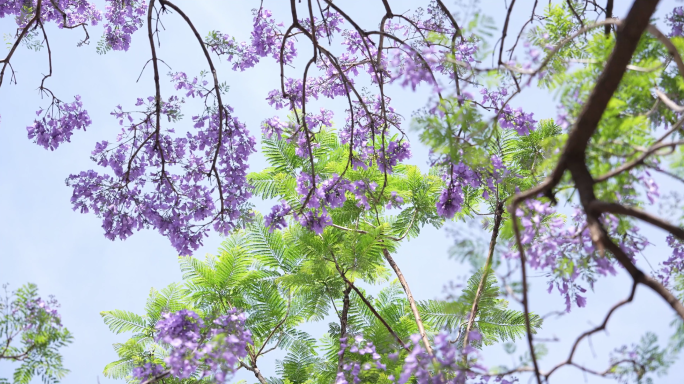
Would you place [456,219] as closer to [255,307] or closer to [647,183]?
[255,307]

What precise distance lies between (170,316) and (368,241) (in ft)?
8.41

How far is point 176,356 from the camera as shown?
2986 mm

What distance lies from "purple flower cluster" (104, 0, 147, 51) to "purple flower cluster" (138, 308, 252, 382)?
340 cm

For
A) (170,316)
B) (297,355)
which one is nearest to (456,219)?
(297,355)

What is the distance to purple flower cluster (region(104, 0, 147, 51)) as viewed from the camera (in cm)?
552

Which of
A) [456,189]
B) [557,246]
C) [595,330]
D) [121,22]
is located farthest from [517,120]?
[121,22]

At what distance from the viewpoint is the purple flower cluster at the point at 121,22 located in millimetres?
5520

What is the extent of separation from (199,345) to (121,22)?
12.5ft

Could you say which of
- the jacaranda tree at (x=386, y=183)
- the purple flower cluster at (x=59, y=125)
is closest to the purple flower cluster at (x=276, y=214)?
the jacaranda tree at (x=386, y=183)

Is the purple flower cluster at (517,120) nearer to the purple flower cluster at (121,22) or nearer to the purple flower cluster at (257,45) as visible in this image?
the purple flower cluster at (257,45)

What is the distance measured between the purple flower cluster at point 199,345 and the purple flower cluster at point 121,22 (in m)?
3.40

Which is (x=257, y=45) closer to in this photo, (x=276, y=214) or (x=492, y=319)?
(x=276, y=214)

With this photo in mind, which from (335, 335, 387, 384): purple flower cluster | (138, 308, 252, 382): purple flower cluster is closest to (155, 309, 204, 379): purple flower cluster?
(138, 308, 252, 382): purple flower cluster

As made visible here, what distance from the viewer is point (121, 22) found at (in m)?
5.53
